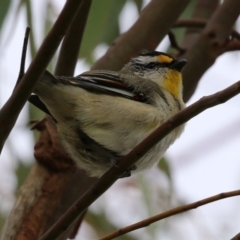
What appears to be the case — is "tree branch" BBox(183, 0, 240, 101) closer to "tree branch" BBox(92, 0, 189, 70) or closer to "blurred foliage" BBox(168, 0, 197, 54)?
"tree branch" BBox(92, 0, 189, 70)

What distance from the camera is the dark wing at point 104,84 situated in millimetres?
2111

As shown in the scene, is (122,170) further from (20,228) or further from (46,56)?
(20,228)

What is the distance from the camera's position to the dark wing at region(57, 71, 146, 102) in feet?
6.93

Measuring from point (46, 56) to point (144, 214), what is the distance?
1297 mm

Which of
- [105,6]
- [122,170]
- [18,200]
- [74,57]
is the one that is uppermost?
[105,6]

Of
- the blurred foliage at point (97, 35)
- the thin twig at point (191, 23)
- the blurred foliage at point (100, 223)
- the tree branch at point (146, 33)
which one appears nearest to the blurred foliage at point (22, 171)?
the blurred foliage at point (97, 35)

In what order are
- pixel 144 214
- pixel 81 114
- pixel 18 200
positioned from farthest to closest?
pixel 144 214
pixel 18 200
pixel 81 114

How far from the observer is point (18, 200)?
2289mm

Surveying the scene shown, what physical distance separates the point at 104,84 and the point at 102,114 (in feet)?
0.39

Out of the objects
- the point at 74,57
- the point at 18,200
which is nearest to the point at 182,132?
the point at 74,57

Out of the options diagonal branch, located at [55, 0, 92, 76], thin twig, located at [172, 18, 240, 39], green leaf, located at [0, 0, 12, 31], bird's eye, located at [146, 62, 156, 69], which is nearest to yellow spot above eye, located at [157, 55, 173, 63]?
bird's eye, located at [146, 62, 156, 69]

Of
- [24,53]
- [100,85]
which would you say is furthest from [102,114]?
[24,53]

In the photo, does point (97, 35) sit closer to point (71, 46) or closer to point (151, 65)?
point (151, 65)

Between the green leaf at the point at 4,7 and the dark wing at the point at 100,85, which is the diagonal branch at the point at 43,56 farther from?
the green leaf at the point at 4,7
